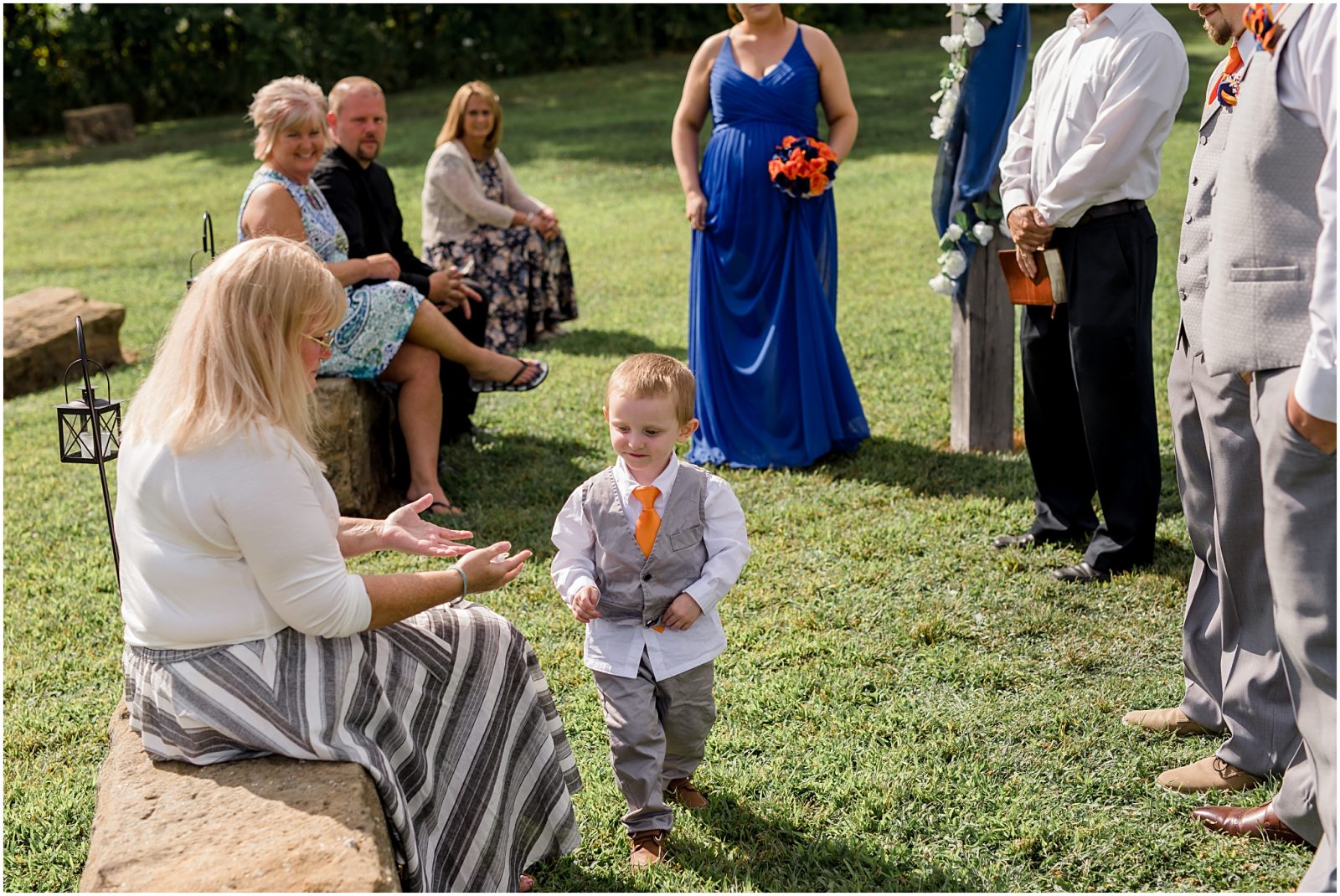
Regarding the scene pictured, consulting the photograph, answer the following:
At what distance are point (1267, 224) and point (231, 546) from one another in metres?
2.27

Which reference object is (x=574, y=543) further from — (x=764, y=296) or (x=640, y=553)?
(x=764, y=296)

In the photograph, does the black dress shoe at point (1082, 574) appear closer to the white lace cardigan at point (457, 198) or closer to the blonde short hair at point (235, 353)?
the blonde short hair at point (235, 353)

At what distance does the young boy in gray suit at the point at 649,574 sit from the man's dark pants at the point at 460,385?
336 cm

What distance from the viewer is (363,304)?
566 centimetres

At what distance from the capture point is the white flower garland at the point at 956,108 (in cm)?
531

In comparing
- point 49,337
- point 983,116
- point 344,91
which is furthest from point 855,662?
point 49,337

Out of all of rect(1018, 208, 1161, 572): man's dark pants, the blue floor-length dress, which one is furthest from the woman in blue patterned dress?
rect(1018, 208, 1161, 572): man's dark pants

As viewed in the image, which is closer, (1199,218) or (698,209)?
(1199,218)

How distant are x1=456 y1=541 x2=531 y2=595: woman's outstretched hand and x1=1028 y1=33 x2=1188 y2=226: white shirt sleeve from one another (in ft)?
8.11

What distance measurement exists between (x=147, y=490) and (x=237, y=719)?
0.53m

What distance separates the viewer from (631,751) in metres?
3.15

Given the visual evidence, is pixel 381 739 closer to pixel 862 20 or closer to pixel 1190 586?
pixel 1190 586

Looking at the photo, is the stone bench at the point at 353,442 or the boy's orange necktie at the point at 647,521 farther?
the stone bench at the point at 353,442

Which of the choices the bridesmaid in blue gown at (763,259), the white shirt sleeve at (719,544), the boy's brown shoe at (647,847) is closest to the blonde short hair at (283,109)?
the bridesmaid in blue gown at (763,259)
